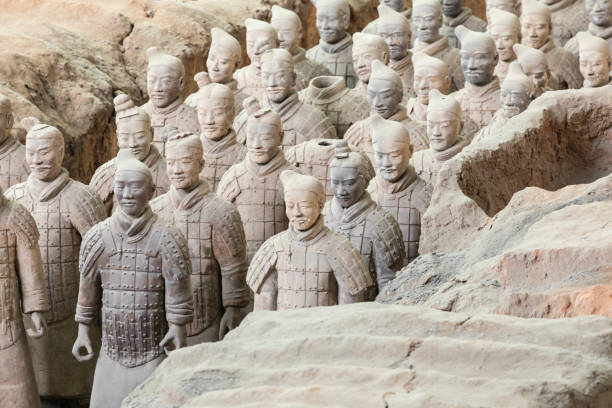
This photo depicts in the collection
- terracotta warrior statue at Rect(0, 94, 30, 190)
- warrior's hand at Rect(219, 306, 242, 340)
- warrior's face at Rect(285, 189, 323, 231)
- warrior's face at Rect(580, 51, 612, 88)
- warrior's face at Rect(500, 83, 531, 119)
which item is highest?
warrior's face at Rect(580, 51, 612, 88)

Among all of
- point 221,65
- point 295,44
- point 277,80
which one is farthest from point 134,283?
point 295,44

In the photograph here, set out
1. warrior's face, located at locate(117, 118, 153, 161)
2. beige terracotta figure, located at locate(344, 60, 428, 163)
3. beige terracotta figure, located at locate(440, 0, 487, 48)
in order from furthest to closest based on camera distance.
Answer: beige terracotta figure, located at locate(440, 0, 487, 48) → beige terracotta figure, located at locate(344, 60, 428, 163) → warrior's face, located at locate(117, 118, 153, 161)

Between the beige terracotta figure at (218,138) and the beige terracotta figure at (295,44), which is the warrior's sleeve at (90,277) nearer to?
the beige terracotta figure at (218,138)

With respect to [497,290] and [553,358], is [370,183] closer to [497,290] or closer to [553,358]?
[497,290]

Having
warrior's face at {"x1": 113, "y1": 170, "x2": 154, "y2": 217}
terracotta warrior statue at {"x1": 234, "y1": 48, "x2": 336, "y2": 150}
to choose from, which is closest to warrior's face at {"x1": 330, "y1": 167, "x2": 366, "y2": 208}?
warrior's face at {"x1": 113, "y1": 170, "x2": 154, "y2": 217}

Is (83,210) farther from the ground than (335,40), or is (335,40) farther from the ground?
(335,40)

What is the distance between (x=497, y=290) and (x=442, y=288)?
18.3 inches

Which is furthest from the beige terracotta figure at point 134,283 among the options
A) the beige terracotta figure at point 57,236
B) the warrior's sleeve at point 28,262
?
the beige terracotta figure at point 57,236

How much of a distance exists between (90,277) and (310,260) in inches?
37.9

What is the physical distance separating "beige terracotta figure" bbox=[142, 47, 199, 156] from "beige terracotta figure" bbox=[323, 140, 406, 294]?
207cm

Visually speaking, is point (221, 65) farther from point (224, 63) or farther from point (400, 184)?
point (400, 184)

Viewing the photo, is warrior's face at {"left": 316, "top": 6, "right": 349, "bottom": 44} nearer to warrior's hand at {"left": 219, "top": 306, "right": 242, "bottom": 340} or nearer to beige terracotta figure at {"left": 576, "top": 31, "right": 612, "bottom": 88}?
beige terracotta figure at {"left": 576, "top": 31, "right": 612, "bottom": 88}

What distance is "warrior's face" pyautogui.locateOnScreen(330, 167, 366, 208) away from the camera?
267 inches

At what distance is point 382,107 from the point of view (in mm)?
8359
